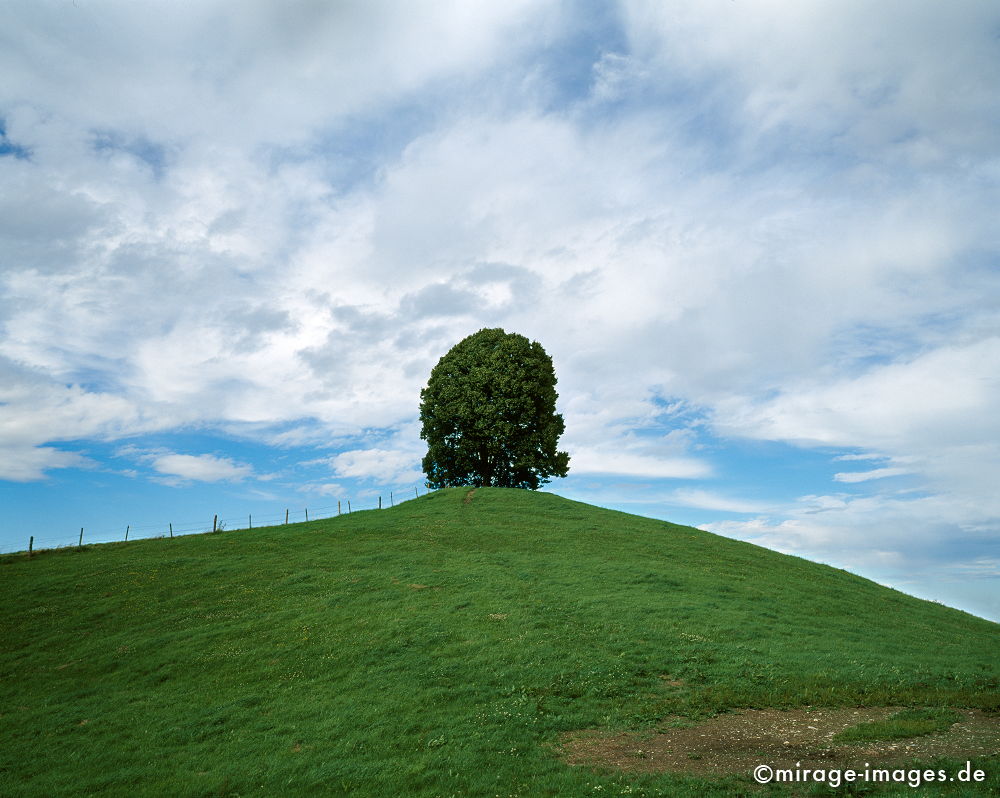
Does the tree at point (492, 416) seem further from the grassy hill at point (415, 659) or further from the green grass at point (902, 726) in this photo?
the green grass at point (902, 726)

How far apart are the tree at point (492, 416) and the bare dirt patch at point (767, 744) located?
52.1 metres

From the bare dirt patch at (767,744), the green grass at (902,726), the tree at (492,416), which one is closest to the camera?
the bare dirt patch at (767,744)

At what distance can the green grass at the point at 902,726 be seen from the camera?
1750 centimetres

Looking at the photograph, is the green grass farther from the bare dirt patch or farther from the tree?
the tree

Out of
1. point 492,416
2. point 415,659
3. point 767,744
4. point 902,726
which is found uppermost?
point 492,416

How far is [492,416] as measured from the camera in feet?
232

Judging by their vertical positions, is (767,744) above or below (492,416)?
below

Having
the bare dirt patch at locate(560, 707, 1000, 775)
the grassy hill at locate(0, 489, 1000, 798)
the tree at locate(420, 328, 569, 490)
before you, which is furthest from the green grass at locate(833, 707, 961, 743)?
the tree at locate(420, 328, 569, 490)

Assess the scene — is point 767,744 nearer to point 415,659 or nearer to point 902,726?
point 902,726

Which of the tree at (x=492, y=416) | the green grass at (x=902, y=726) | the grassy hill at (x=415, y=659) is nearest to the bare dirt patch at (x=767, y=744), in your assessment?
the green grass at (x=902, y=726)

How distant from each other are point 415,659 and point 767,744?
1427 cm

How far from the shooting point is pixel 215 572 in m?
41.9

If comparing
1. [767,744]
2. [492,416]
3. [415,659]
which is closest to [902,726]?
[767,744]

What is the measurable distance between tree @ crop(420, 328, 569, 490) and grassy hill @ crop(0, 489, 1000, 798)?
2363cm
